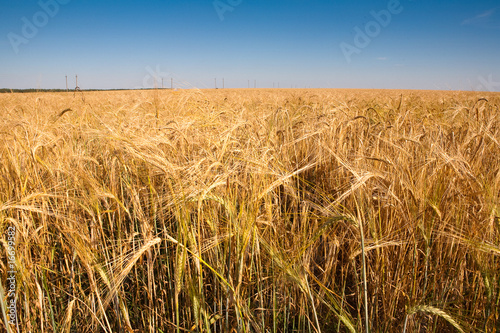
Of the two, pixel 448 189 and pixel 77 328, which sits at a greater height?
pixel 448 189

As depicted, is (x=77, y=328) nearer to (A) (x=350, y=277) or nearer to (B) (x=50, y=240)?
(B) (x=50, y=240)

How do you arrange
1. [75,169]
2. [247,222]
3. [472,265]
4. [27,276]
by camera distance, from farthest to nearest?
[75,169], [472,265], [27,276], [247,222]

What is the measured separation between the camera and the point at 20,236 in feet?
3.90

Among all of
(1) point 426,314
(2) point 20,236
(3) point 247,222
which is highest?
(3) point 247,222

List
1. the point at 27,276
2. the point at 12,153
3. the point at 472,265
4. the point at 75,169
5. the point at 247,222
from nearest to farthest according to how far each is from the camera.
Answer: the point at 247,222 < the point at 27,276 < the point at 472,265 < the point at 75,169 < the point at 12,153

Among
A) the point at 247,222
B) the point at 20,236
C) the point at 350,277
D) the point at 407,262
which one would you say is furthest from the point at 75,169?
the point at 407,262

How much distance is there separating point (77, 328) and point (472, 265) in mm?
1877

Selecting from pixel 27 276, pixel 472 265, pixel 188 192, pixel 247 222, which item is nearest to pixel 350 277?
pixel 472 265

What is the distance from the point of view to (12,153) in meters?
1.53

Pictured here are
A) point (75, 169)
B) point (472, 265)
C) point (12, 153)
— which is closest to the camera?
point (472, 265)

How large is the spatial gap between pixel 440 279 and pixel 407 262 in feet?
0.55

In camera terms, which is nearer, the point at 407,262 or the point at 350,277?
the point at 407,262

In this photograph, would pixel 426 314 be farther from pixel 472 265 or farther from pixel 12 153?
pixel 12 153

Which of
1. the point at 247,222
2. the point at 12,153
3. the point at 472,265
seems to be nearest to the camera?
the point at 247,222
